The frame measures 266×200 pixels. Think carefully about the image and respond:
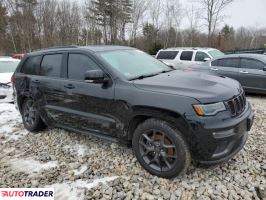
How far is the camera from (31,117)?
16.7 ft

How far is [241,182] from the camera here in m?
3.04

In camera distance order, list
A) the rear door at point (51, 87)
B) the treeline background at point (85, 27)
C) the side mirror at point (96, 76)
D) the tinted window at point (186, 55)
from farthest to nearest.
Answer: the treeline background at point (85, 27)
the tinted window at point (186, 55)
the rear door at point (51, 87)
the side mirror at point (96, 76)

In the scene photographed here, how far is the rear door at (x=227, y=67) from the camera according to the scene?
26.5 feet

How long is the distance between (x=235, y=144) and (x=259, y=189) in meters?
0.58

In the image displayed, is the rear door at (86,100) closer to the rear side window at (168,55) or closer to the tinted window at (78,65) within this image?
the tinted window at (78,65)

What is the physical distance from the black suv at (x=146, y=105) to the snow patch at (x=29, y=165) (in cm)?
75

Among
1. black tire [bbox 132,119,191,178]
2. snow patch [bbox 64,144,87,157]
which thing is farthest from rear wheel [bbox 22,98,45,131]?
black tire [bbox 132,119,191,178]

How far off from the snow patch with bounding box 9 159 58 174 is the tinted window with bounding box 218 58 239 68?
6.77 m

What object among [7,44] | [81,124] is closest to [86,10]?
[7,44]

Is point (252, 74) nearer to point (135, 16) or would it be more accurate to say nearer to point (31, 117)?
point (31, 117)

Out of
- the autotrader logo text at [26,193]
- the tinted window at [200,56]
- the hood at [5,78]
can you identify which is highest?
the tinted window at [200,56]

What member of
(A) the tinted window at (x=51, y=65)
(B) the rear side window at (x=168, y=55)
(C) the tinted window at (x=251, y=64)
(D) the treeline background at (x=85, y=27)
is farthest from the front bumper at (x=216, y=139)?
(D) the treeline background at (x=85, y=27)

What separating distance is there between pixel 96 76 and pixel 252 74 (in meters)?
6.10

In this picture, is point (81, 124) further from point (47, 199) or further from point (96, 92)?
point (47, 199)
